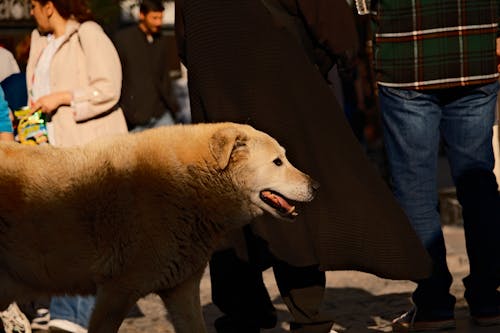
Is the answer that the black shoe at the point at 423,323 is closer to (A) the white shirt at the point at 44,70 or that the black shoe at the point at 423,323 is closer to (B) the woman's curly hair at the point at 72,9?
(A) the white shirt at the point at 44,70

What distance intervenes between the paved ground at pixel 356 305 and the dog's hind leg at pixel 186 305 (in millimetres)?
1564

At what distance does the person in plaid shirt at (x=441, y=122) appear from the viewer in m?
6.48

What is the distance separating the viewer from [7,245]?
542cm

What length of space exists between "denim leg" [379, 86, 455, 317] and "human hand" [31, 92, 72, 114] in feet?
5.93

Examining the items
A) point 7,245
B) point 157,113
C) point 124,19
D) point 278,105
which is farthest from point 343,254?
point 124,19

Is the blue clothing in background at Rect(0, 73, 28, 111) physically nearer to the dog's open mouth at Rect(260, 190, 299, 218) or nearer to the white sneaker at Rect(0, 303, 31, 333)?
the white sneaker at Rect(0, 303, 31, 333)

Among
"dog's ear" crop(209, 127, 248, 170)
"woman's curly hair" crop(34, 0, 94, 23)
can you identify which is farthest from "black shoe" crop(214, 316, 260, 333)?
"woman's curly hair" crop(34, 0, 94, 23)

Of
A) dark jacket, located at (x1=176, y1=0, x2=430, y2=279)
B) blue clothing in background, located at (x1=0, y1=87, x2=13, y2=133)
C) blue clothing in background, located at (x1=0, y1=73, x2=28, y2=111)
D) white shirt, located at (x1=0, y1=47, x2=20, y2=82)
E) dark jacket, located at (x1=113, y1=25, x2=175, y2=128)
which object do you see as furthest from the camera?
dark jacket, located at (x1=113, y1=25, x2=175, y2=128)

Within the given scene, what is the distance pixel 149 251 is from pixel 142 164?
368 mm

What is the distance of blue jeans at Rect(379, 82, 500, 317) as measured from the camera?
21.6 ft

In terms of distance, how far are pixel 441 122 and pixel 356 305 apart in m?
1.84

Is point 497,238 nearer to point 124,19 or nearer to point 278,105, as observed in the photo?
point 278,105

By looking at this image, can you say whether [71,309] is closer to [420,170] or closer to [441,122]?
[420,170]

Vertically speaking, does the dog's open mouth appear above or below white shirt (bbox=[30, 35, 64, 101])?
below
